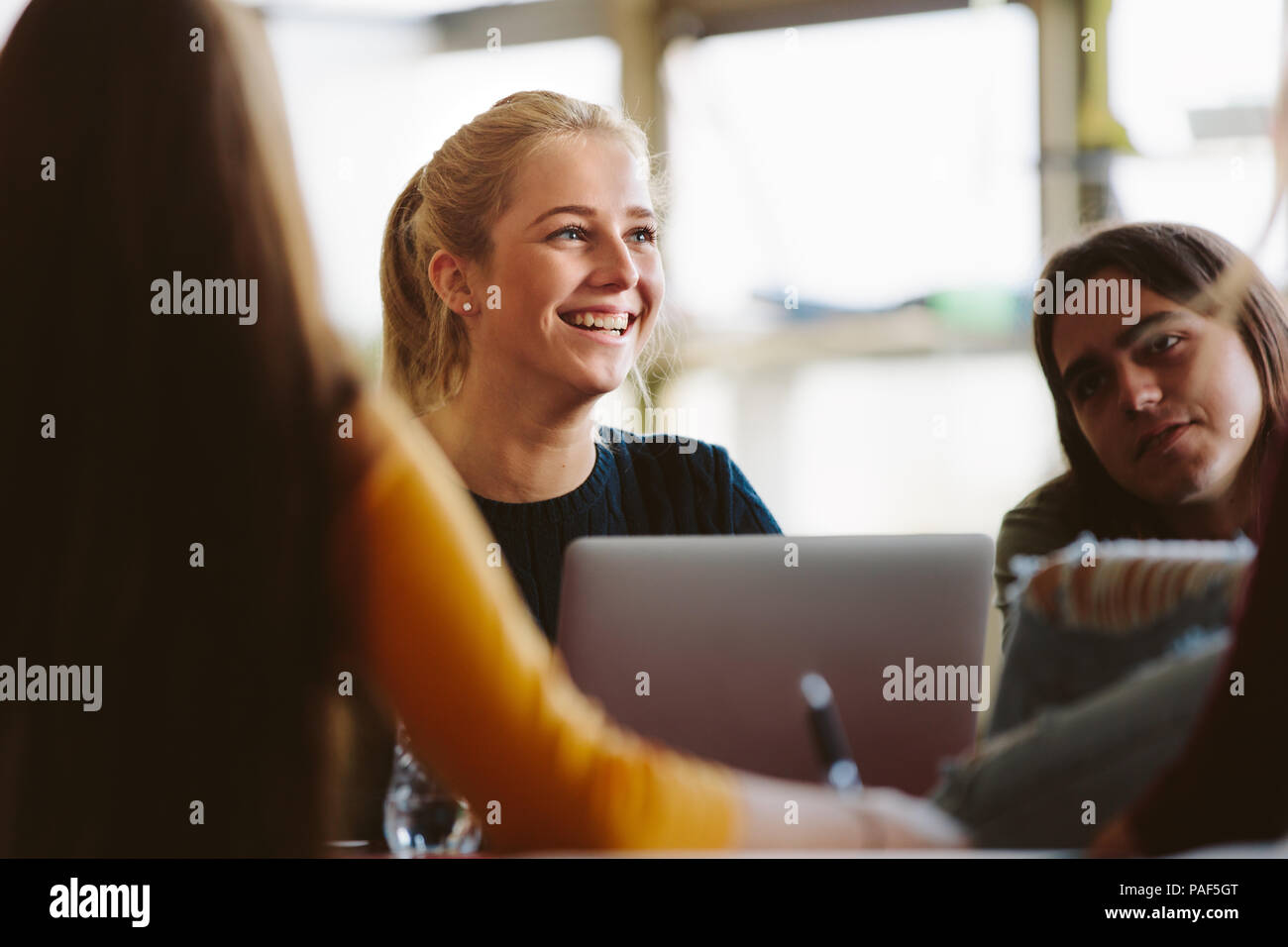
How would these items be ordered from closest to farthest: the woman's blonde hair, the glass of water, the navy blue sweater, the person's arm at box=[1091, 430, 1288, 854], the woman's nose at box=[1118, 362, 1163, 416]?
the person's arm at box=[1091, 430, 1288, 854], the glass of water, the woman's nose at box=[1118, 362, 1163, 416], the navy blue sweater, the woman's blonde hair

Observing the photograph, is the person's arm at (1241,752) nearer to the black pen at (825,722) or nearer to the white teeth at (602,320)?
the black pen at (825,722)

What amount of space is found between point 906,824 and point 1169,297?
842mm

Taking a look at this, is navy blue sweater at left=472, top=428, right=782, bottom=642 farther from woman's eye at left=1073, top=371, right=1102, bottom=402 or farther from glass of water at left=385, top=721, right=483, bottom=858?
woman's eye at left=1073, top=371, right=1102, bottom=402

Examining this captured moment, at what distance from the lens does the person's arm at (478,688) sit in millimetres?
835

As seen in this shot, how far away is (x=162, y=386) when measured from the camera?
86cm

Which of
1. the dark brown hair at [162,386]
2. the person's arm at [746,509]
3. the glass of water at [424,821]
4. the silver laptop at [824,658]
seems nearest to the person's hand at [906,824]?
the silver laptop at [824,658]

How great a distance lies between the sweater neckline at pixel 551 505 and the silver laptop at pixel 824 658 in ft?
1.49

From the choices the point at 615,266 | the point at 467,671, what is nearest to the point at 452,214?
the point at 615,266

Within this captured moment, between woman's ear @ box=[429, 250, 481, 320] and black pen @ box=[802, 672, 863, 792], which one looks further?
woman's ear @ box=[429, 250, 481, 320]


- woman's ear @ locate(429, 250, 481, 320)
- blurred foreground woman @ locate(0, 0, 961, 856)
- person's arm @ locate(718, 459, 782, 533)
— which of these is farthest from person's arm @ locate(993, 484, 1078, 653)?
woman's ear @ locate(429, 250, 481, 320)

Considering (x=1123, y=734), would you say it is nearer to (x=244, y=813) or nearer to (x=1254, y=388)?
(x=244, y=813)

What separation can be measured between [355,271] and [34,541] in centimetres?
127

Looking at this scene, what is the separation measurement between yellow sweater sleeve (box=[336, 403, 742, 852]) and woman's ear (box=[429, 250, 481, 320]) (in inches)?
35.2

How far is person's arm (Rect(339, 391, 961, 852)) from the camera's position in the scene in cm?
83
